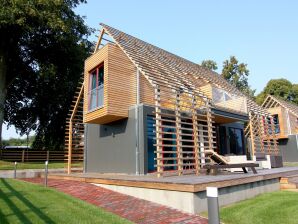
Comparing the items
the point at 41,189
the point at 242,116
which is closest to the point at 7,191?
the point at 41,189

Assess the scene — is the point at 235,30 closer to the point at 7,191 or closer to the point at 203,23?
the point at 203,23

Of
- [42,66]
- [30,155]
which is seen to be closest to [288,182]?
[42,66]

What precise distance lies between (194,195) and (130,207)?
63.5 inches

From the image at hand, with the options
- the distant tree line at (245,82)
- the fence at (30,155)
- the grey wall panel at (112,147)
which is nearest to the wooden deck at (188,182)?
the grey wall panel at (112,147)

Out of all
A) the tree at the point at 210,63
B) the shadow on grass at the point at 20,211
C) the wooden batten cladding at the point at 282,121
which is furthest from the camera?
the tree at the point at 210,63

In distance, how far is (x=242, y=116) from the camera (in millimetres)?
15367

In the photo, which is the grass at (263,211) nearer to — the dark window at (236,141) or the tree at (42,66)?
the dark window at (236,141)

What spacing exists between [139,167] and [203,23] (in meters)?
6.90

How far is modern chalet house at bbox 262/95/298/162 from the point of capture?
27.1 meters

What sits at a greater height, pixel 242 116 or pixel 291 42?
pixel 291 42

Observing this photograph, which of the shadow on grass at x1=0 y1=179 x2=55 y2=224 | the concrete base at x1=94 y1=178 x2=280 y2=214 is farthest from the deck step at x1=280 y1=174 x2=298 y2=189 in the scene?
the shadow on grass at x1=0 y1=179 x2=55 y2=224

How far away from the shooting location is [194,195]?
5.97m

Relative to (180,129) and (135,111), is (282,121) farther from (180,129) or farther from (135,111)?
(180,129)

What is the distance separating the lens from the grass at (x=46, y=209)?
5164 millimetres
